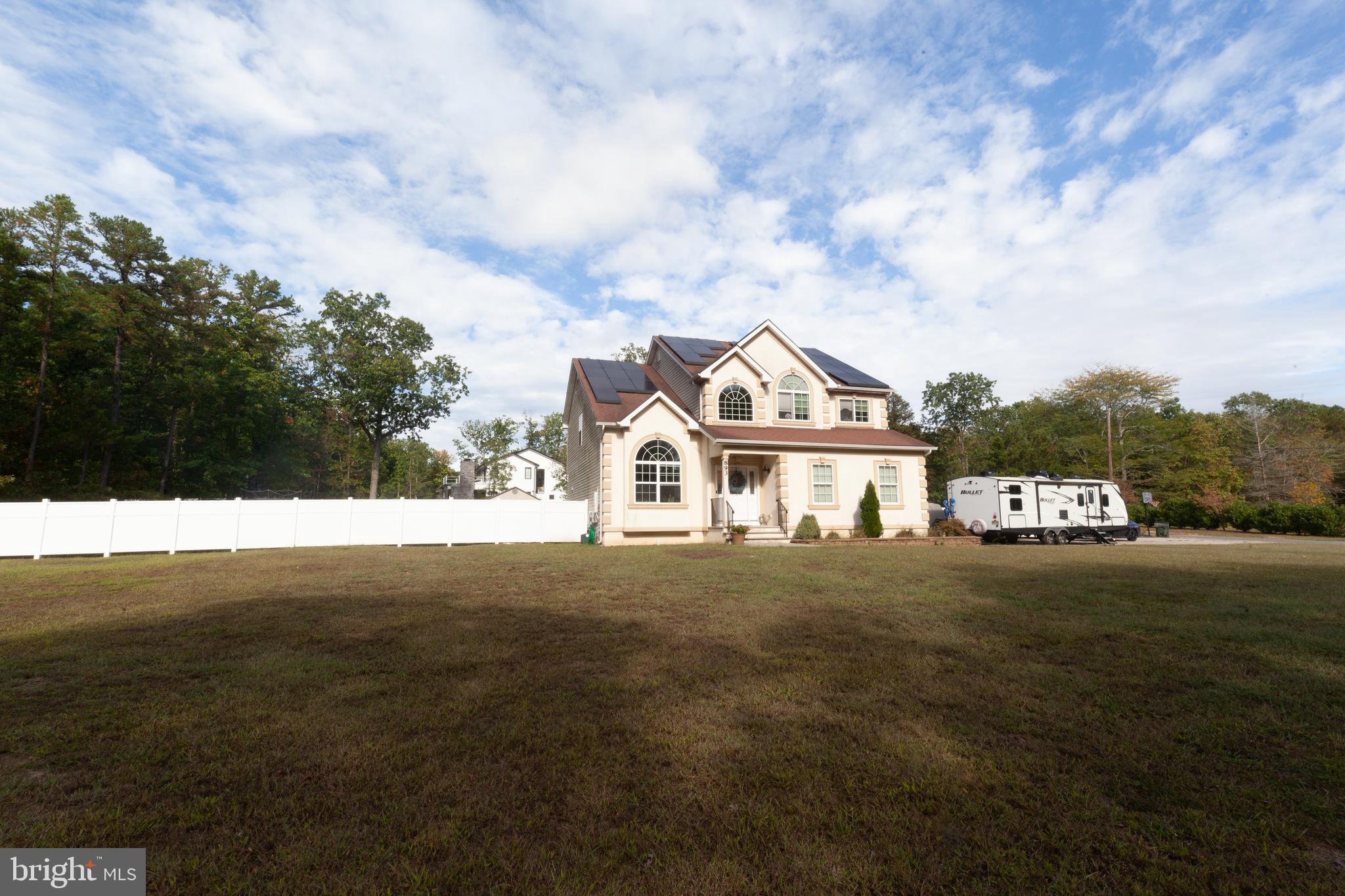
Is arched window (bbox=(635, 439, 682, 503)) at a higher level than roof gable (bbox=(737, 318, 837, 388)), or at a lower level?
lower

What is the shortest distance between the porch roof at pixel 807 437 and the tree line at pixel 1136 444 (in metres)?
20.7

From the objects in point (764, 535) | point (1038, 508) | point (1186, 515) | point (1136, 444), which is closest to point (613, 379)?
point (764, 535)

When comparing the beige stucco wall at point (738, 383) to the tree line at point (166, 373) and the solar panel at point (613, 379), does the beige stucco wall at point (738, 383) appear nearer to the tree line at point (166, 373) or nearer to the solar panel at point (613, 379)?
the solar panel at point (613, 379)

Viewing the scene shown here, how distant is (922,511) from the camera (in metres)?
23.7

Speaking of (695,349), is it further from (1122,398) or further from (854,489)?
(1122,398)

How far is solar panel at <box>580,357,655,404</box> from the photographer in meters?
23.1

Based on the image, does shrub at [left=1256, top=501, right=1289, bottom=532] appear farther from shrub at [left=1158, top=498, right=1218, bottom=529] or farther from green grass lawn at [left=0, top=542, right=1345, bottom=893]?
green grass lawn at [left=0, top=542, right=1345, bottom=893]

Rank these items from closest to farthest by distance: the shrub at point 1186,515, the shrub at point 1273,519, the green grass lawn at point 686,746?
the green grass lawn at point 686,746
the shrub at point 1273,519
the shrub at point 1186,515

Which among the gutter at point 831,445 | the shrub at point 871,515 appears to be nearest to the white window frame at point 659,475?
the gutter at point 831,445

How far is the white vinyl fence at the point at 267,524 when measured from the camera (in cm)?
1577

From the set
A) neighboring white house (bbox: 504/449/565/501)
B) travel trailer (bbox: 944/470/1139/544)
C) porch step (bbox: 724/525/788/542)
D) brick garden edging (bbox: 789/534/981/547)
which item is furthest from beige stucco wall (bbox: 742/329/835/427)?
neighboring white house (bbox: 504/449/565/501)

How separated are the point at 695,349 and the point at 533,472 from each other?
3614cm

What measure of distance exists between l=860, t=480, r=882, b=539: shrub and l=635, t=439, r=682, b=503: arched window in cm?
726

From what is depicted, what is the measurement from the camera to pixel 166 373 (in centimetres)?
3450
